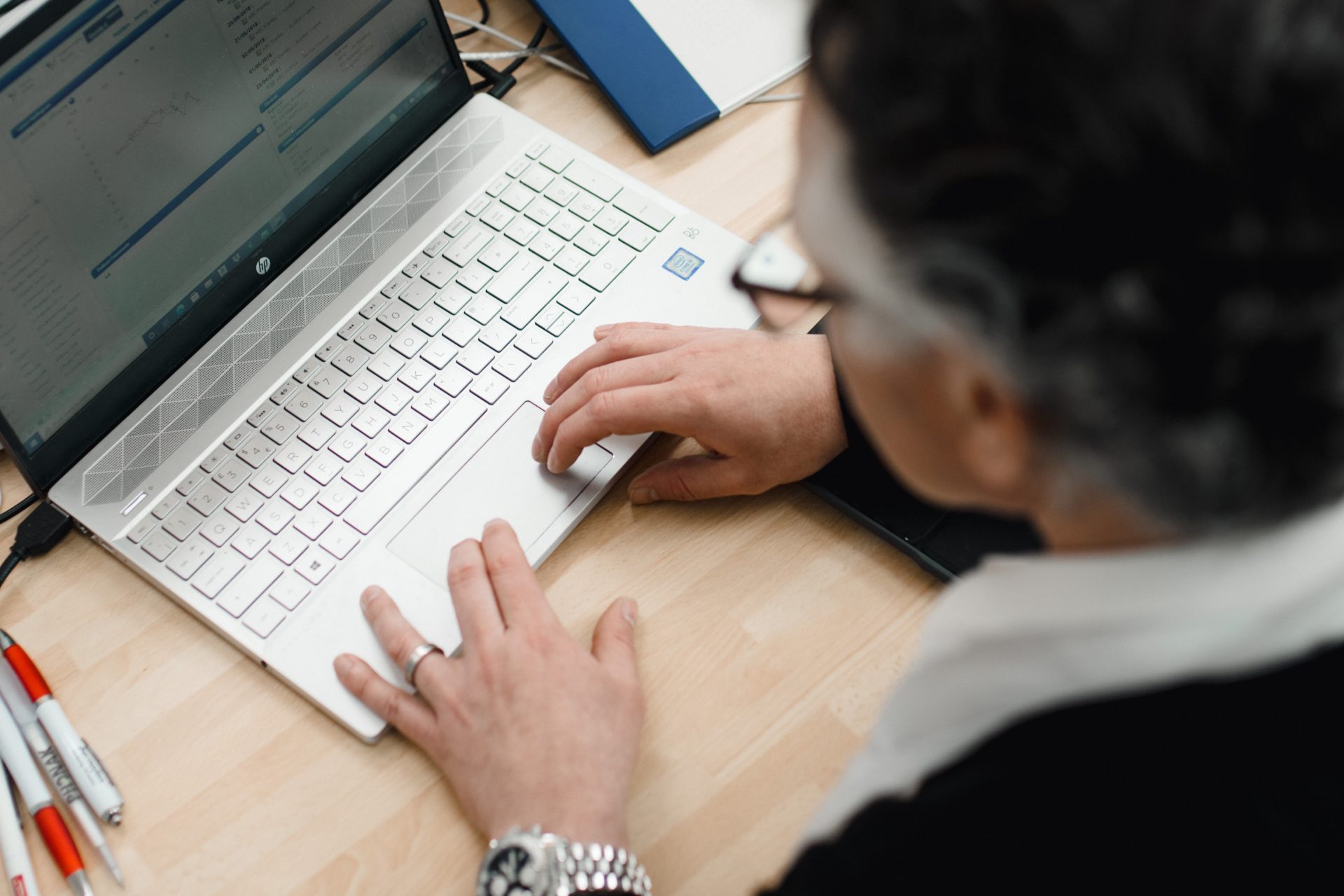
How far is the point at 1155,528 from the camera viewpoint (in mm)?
414

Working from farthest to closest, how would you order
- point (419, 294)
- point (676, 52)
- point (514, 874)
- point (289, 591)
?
point (676, 52) → point (419, 294) → point (289, 591) → point (514, 874)

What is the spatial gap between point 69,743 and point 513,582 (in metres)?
0.29

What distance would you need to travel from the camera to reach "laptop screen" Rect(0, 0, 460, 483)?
0.63m

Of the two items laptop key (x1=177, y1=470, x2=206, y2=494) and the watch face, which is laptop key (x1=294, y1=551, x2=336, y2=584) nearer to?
laptop key (x1=177, y1=470, x2=206, y2=494)

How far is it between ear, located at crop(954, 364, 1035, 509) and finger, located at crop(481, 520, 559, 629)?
0.34m

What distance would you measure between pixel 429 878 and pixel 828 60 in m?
0.51

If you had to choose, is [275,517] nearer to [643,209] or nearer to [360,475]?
[360,475]

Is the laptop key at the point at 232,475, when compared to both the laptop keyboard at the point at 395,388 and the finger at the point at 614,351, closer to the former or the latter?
the laptop keyboard at the point at 395,388

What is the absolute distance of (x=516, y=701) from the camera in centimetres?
66

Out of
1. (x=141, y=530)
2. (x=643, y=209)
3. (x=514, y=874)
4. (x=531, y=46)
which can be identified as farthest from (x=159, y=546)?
(x=531, y=46)

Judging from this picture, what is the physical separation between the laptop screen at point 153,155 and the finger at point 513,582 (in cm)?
28

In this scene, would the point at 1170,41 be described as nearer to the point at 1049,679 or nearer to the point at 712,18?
the point at 1049,679

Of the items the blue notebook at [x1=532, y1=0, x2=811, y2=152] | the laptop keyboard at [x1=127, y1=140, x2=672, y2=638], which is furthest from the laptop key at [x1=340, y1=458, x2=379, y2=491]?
the blue notebook at [x1=532, y1=0, x2=811, y2=152]

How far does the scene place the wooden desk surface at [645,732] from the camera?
65 centimetres
